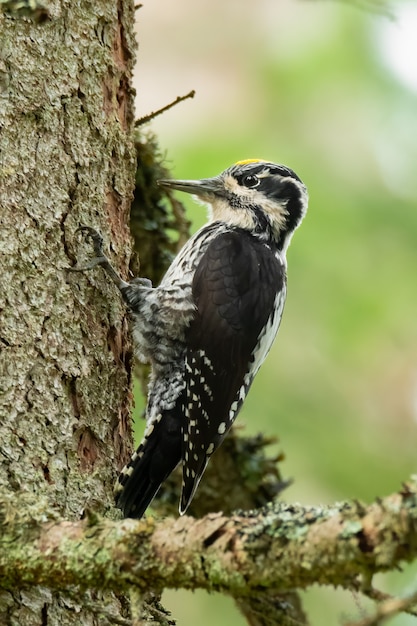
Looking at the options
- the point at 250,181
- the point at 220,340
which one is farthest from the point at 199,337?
the point at 250,181

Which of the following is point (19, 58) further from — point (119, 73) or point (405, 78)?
point (405, 78)

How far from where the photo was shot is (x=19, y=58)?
2.99 m

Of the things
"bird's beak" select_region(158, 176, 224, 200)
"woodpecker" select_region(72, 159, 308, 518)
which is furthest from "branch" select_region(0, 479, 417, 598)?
"bird's beak" select_region(158, 176, 224, 200)

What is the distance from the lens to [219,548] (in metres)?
1.81

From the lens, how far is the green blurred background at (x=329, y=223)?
536 cm

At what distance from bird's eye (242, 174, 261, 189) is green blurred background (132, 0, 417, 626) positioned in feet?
2.66

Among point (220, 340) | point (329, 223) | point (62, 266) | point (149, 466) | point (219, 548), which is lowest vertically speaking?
point (219, 548)

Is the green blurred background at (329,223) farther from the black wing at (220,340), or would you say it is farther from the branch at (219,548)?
the branch at (219,548)

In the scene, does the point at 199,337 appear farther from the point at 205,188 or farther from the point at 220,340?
the point at 205,188

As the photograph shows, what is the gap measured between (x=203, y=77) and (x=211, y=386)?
3149 millimetres

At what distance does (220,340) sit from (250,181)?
1.01 m

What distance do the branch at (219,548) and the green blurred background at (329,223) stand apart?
302 cm

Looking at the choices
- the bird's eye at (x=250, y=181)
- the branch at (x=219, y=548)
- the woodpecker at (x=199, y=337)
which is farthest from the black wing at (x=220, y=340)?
the branch at (x=219, y=548)

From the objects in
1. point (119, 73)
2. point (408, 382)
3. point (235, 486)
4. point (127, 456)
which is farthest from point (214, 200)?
point (408, 382)
